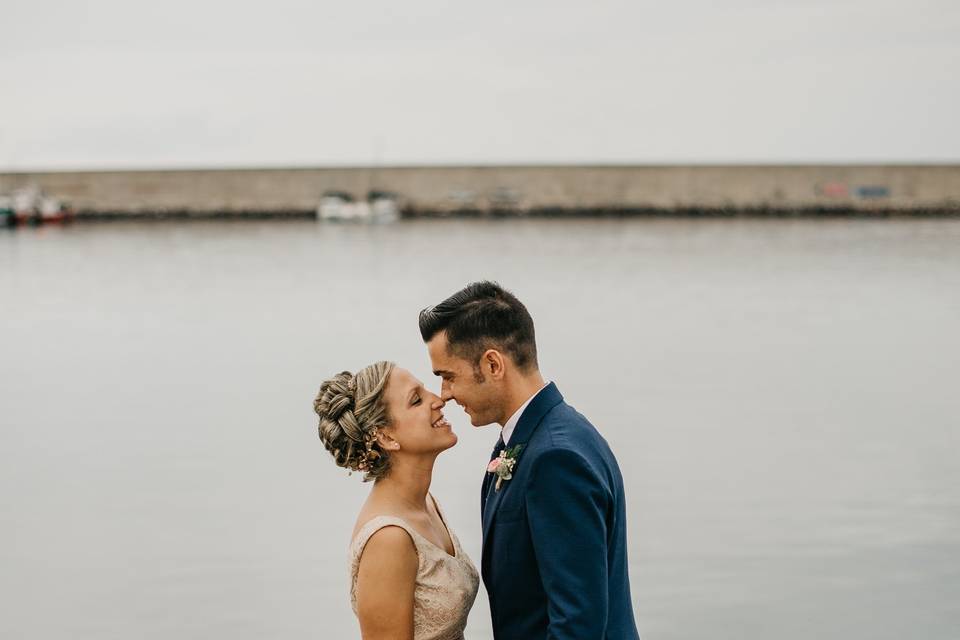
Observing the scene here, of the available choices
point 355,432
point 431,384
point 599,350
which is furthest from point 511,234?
point 355,432

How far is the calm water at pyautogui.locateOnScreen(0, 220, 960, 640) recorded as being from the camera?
21.0ft

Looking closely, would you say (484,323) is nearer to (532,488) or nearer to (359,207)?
(532,488)

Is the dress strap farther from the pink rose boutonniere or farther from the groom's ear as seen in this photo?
the groom's ear

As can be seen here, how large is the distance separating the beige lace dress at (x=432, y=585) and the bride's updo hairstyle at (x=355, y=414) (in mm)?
180

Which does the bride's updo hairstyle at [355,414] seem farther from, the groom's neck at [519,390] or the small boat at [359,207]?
the small boat at [359,207]

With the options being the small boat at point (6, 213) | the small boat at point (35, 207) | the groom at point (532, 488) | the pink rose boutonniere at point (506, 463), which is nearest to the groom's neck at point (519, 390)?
the groom at point (532, 488)

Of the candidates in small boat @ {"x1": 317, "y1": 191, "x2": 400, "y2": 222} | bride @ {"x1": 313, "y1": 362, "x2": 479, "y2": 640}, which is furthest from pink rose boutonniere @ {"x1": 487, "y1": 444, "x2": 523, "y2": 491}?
small boat @ {"x1": 317, "y1": 191, "x2": 400, "y2": 222}

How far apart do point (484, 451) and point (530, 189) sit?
4581 centimetres

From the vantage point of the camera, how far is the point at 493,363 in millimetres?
2693

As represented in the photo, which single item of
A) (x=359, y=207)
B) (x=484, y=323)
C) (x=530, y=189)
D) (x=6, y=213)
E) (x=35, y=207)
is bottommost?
(x=6, y=213)

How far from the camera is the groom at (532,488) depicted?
8.06ft

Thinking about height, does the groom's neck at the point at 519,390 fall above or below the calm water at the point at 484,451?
above

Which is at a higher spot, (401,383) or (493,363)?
(493,363)

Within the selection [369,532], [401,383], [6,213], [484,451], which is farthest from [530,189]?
[369,532]
